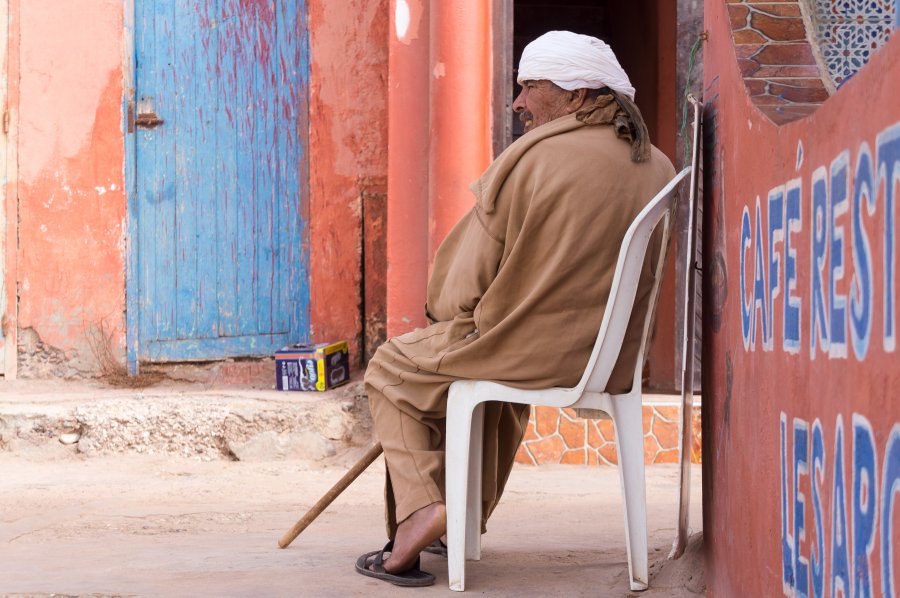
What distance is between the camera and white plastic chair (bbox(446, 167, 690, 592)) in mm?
2814

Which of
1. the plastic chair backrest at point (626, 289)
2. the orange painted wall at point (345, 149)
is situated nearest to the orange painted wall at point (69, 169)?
the orange painted wall at point (345, 149)

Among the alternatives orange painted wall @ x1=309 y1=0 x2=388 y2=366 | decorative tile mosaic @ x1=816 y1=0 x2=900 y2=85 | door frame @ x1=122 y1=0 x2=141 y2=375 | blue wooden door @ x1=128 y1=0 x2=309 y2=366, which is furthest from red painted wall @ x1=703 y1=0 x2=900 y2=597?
door frame @ x1=122 y1=0 x2=141 y2=375

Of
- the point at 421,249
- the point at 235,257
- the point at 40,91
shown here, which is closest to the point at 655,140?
the point at 421,249

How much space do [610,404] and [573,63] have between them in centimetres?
91

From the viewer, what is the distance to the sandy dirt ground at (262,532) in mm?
2930

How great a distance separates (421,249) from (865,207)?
12.6 ft

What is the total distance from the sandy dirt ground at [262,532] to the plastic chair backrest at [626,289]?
0.57 metres

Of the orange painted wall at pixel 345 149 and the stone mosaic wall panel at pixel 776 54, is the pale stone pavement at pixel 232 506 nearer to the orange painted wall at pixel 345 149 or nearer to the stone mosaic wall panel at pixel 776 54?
the orange painted wall at pixel 345 149

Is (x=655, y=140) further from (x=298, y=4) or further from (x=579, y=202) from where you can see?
(x=579, y=202)

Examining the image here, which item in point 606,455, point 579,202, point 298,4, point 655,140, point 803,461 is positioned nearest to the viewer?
point 803,461

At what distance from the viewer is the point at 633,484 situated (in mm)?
2850

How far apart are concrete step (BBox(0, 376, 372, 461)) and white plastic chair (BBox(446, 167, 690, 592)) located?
2.44 metres

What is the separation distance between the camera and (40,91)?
19.1 feet

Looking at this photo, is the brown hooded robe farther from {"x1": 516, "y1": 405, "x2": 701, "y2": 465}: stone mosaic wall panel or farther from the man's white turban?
{"x1": 516, "y1": 405, "x2": 701, "y2": 465}: stone mosaic wall panel
